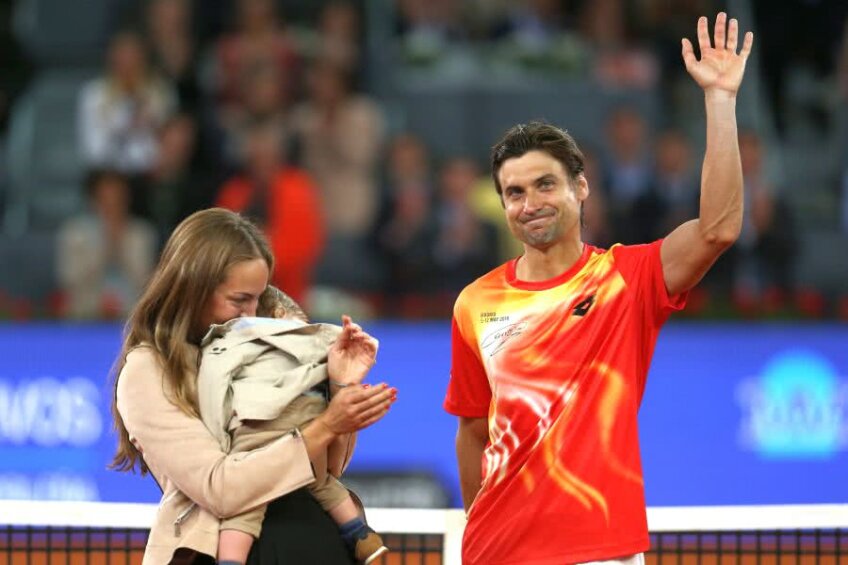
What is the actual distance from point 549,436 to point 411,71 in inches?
409

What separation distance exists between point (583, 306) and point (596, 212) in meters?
6.80

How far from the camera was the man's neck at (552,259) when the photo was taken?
4.37 m

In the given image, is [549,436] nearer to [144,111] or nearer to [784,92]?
[144,111]

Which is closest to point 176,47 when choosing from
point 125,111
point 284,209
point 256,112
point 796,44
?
point 125,111

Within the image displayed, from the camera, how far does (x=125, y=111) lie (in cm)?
1262

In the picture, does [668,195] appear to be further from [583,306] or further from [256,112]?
[583,306]

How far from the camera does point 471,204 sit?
11359 mm

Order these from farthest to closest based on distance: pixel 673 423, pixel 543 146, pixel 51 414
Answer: pixel 51 414 → pixel 673 423 → pixel 543 146

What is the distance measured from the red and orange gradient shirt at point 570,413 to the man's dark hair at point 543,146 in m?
0.26

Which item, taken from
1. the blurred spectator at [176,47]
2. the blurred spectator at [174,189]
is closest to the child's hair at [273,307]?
the blurred spectator at [174,189]

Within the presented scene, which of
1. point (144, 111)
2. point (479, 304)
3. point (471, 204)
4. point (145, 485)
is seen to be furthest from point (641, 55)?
point (479, 304)

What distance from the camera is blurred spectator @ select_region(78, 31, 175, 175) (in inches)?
492

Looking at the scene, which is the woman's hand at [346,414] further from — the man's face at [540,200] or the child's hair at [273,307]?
the man's face at [540,200]

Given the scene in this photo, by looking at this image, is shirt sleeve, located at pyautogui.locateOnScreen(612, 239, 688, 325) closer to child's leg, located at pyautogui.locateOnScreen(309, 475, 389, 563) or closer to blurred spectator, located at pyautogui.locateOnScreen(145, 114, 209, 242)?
child's leg, located at pyautogui.locateOnScreen(309, 475, 389, 563)
